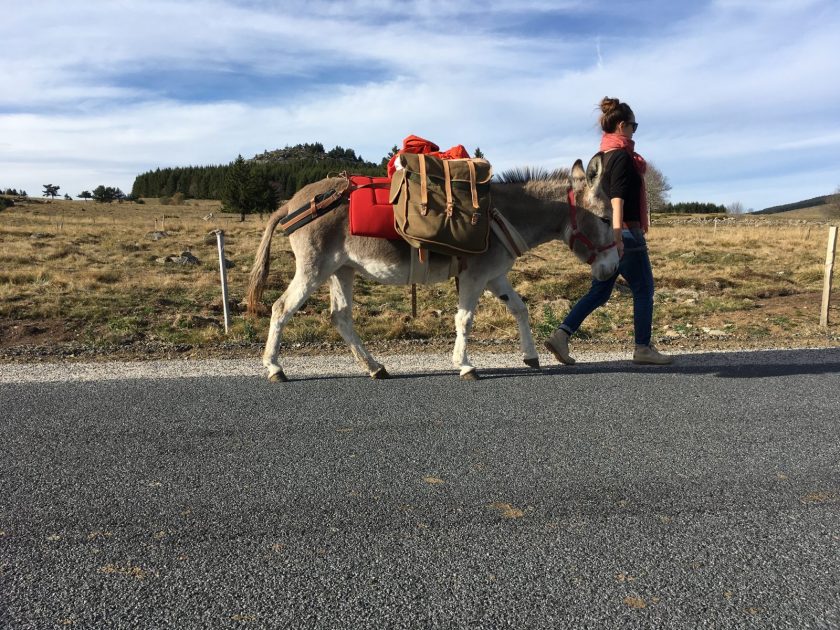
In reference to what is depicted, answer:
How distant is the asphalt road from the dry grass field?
112 inches

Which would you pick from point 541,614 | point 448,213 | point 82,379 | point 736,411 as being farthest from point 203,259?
point 541,614

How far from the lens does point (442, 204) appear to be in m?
5.45

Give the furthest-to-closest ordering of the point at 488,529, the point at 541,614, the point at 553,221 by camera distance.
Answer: the point at 553,221 → the point at 488,529 → the point at 541,614

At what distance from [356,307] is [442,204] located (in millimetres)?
6360

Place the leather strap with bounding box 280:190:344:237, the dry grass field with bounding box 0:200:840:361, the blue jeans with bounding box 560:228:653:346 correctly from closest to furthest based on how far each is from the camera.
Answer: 1. the leather strap with bounding box 280:190:344:237
2. the blue jeans with bounding box 560:228:653:346
3. the dry grass field with bounding box 0:200:840:361

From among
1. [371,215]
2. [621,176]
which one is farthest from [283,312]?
[621,176]

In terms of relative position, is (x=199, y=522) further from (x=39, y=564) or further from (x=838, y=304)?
(x=838, y=304)

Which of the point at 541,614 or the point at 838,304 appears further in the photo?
the point at 838,304

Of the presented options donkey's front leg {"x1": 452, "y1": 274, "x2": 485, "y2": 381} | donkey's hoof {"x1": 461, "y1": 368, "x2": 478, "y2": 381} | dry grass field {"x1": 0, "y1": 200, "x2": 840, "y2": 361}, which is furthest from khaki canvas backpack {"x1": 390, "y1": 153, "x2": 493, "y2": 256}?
dry grass field {"x1": 0, "y1": 200, "x2": 840, "y2": 361}

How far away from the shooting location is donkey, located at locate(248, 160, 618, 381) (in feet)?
18.6

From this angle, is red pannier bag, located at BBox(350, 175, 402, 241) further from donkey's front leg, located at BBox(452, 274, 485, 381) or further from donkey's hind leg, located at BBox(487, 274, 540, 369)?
donkey's hind leg, located at BBox(487, 274, 540, 369)

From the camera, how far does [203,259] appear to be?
20.4m

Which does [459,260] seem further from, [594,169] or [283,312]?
[283,312]

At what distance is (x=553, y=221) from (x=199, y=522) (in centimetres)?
438
